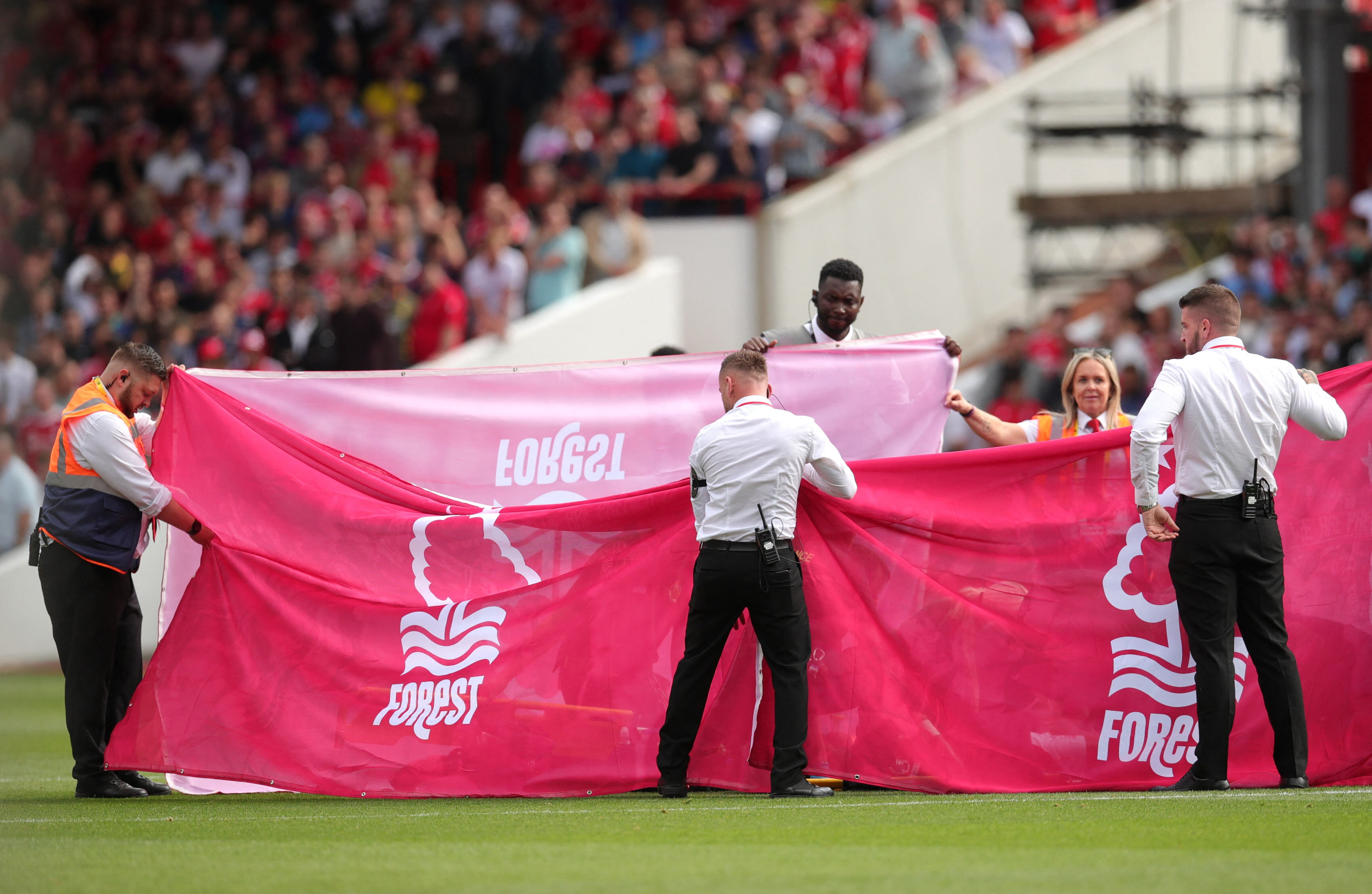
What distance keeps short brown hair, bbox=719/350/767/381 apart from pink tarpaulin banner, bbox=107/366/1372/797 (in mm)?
661

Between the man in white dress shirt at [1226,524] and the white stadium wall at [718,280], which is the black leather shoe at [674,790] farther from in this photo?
the white stadium wall at [718,280]

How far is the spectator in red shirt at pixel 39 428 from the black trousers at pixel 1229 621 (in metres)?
12.2

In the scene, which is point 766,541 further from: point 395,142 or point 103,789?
point 395,142

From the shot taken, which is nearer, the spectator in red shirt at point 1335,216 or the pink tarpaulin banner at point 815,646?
the pink tarpaulin banner at point 815,646

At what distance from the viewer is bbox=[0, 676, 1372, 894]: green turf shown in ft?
20.8

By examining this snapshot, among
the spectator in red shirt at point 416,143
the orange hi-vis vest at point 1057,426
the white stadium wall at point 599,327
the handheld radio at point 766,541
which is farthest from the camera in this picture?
the spectator in red shirt at point 416,143

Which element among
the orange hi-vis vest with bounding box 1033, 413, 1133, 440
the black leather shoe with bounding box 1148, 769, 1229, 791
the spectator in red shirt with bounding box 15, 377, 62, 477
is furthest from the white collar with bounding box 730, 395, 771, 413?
the spectator in red shirt with bounding box 15, 377, 62, 477

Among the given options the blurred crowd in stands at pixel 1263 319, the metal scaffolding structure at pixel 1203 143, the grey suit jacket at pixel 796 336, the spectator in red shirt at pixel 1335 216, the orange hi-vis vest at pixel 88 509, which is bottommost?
the orange hi-vis vest at pixel 88 509

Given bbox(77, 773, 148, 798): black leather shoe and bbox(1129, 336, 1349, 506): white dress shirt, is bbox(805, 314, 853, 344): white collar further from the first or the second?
bbox(77, 773, 148, 798): black leather shoe

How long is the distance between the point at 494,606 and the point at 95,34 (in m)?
17.0

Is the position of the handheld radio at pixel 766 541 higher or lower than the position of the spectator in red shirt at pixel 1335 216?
lower

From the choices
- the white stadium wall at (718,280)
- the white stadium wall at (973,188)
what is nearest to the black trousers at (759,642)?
the white stadium wall at (973,188)

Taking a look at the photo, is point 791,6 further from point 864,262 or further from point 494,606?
point 494,606

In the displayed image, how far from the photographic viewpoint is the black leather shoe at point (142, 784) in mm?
9414
